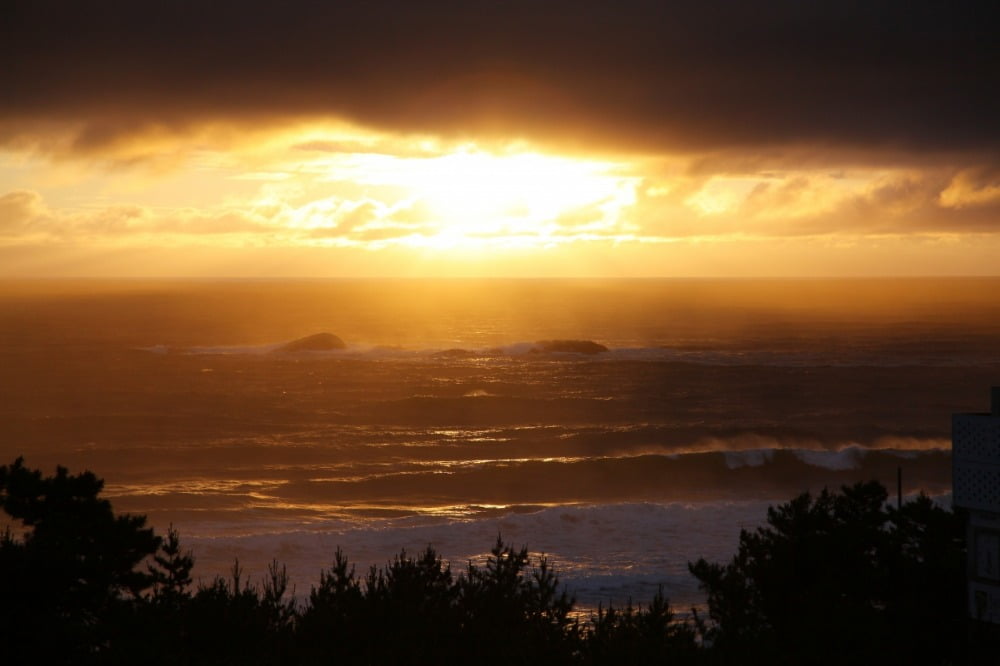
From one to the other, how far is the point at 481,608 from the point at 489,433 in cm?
4661

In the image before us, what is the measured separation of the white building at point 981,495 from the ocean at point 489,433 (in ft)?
40.5

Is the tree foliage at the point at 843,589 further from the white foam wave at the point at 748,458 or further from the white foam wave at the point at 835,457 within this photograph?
the white foam wave at the point at 835,457

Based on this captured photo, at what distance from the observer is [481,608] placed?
524 inches

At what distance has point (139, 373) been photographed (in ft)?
274

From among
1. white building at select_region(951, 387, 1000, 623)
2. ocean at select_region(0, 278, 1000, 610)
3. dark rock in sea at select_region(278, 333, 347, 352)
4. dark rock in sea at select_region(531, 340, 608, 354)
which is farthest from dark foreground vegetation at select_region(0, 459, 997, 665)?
dark rock in sea at select_region(278, 333, 347, 352)

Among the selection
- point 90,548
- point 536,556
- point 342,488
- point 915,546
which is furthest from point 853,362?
point 90,548

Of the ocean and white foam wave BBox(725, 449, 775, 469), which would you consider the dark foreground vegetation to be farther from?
white foam wave BBox(725, 449, 775, 469)

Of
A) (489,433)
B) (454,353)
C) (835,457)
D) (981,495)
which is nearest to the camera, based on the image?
(981,495)

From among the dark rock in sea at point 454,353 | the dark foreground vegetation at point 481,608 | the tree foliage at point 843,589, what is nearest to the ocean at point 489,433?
the dark rock in sea at point 454,353

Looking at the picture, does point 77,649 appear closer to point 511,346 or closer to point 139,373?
point 139,373

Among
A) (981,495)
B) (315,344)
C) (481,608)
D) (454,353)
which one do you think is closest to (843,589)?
(981,495)

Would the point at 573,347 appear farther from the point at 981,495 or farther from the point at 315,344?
the point at 981,495

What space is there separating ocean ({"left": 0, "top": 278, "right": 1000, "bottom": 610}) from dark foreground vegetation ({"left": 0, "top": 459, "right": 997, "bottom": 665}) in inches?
363

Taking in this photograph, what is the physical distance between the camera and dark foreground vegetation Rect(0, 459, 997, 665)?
37.5 ft
